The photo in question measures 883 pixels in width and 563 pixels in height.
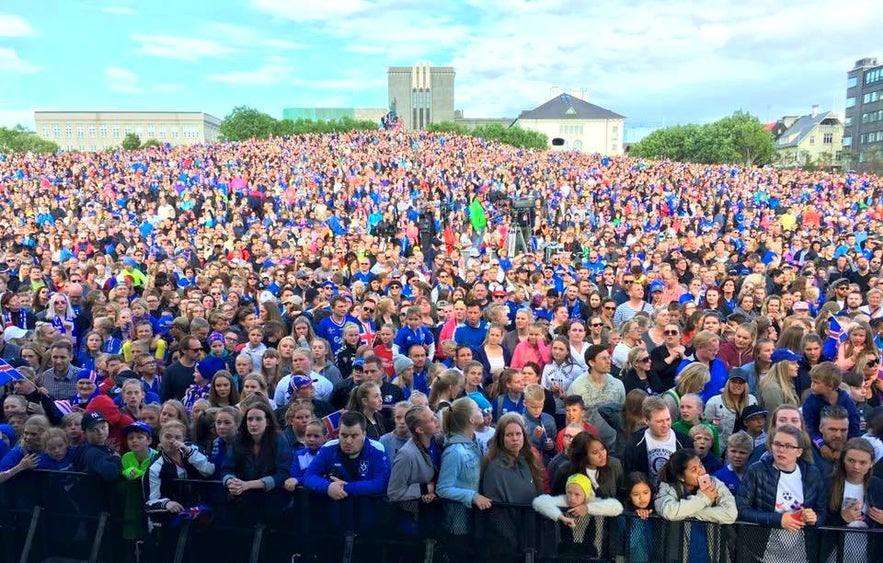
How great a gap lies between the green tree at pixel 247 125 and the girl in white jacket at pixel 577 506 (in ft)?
292

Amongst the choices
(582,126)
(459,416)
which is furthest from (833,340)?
(582,126)

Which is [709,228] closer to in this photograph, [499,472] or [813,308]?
[813,308]

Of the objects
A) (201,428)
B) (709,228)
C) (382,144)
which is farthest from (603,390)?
(382,144)

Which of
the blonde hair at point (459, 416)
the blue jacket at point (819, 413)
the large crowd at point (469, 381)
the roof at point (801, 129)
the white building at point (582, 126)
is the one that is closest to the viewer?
the large crowd at point (469, 381)

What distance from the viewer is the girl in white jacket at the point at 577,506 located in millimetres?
3691

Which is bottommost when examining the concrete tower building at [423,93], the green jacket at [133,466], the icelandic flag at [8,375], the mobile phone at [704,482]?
the green jacket at [133,466]

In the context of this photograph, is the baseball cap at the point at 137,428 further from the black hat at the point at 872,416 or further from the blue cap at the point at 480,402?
the black hat at the point at 872,416

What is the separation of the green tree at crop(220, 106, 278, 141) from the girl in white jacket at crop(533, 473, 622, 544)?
88887mm

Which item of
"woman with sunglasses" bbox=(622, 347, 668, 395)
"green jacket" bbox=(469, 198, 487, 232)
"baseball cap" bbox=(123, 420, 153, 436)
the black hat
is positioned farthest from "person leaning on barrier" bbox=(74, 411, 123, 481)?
"green jacket" bbox=(469, 198, 487, 232)

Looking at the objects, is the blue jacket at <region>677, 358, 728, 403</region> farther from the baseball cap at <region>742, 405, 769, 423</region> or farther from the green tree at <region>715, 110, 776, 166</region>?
the green tree at <region>715, 110, 776, 166</region>

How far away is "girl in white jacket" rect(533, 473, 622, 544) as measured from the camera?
12.1ft

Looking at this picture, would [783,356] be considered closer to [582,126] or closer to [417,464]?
[417,464]

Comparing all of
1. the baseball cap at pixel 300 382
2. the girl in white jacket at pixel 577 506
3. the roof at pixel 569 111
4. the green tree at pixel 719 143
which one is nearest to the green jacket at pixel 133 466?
the baseball cap at pixel 300 382

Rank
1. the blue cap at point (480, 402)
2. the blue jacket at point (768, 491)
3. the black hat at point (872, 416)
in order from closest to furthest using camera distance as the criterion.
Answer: the blue jacket at point (768, 491)
the black hat at point (872, 416)
the blue cap at point (480, 402)
